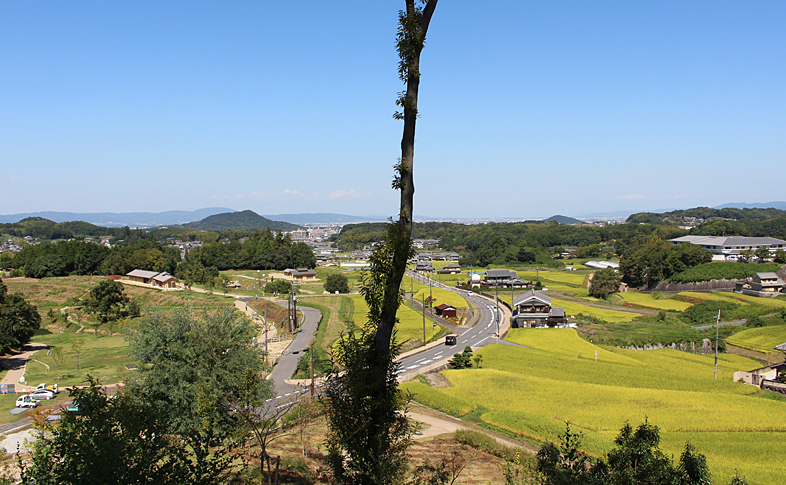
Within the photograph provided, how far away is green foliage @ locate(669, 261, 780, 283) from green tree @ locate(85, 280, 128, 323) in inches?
3333

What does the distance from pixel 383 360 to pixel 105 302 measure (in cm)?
5846

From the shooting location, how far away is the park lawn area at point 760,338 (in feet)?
128

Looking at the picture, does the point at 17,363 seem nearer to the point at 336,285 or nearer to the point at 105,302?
the point at 105,302

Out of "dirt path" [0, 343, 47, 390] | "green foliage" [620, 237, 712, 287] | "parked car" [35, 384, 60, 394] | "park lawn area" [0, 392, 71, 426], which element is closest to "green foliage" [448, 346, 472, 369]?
"park lawn area" [0, 392, 71, 426]

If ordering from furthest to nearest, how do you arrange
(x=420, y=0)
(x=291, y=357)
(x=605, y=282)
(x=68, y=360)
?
(x=605, y=282)
(x=68, y=360)
(x=291, y=357)
(x=420, y=0)

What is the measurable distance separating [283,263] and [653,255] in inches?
2859

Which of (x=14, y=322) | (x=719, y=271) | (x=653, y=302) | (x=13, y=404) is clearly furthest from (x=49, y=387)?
(x=719, y=271)

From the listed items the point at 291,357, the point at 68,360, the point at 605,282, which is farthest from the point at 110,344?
the point at 605,282

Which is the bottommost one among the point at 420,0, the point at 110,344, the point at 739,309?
the point at 110,344

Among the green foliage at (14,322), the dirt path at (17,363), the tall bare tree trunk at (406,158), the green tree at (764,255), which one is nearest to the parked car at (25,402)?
the dirt path at (17,363)

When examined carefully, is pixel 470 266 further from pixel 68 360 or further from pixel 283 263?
pixel 68 360

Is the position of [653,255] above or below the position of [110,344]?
above

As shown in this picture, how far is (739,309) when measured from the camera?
172ft

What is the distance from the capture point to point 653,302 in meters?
63.7
